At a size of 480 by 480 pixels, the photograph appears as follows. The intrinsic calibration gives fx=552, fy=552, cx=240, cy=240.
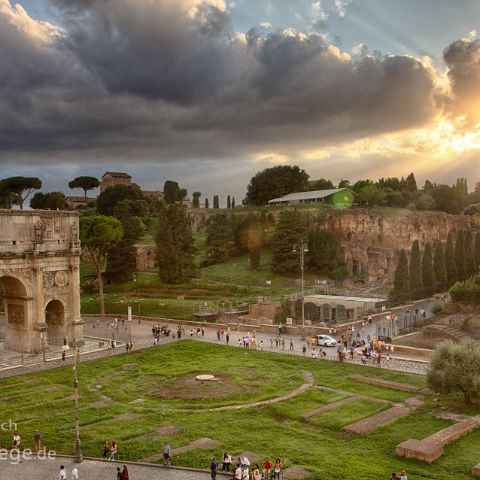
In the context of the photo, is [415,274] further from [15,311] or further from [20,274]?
[15,311]

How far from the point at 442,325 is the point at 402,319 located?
17.9 feet

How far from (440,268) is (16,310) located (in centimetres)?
4295

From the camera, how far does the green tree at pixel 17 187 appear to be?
80.9m

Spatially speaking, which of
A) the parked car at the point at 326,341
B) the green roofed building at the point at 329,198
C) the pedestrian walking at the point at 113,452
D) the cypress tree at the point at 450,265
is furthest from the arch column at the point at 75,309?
the green roofed building at the point at 329,198

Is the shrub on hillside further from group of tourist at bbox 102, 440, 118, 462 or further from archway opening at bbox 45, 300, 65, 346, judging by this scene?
group of tourist at bbox 102, 440, 118, 462

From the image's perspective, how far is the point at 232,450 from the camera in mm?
21172

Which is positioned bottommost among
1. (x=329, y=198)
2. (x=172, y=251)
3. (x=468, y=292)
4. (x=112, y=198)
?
(x=468, y=292)

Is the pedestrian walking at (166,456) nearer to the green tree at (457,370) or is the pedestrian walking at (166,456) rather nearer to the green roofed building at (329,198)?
the green tree at (457,370)

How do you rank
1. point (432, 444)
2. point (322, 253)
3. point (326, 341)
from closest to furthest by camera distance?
point (432, 444) < point (326, 341) < point (322, 253)

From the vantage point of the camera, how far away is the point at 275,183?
9919 centimetres

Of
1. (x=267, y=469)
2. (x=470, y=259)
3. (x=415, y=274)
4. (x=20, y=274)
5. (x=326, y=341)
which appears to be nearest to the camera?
(x=267, y=469)

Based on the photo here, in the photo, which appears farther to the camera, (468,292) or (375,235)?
(375,235)

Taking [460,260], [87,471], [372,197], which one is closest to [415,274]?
[460,260]

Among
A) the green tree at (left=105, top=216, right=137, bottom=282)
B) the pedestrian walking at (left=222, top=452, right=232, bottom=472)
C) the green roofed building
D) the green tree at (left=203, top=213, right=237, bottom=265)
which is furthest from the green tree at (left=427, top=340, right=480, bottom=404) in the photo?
the green roofed building
